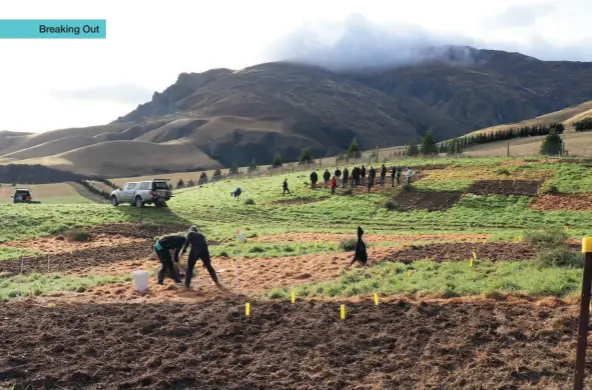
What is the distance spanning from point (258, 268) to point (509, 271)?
7327 millimetres

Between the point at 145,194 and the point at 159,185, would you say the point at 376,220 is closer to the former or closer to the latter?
the point at 159,185

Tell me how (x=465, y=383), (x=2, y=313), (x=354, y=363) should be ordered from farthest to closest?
(x=2, y=313) → (x=354, y=363) → (x=465, y=383)

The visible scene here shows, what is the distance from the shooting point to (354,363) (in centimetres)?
765

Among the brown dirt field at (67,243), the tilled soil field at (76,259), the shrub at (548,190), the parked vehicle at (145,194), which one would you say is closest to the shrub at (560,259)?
the tilled soil field at (76,259)

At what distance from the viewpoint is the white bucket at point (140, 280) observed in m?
12.8

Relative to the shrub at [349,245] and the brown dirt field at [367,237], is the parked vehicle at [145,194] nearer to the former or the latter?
the brown dirt field at [367,237]

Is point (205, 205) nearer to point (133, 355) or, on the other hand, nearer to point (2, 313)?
point (2, 313)

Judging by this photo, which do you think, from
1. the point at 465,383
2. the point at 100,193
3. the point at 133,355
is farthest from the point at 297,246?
the point at 100,193

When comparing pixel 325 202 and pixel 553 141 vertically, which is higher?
pixel 553 141

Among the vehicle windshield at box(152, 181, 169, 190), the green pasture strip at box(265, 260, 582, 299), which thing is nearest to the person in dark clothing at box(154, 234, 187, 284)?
the green pasture strip at box(265, 260, 582, 299)

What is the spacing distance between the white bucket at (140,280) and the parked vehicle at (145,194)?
21.9m

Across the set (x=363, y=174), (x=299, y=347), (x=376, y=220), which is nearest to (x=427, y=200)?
(x=376, y=220)

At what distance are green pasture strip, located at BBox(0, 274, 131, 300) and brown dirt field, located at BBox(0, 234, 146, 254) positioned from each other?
6.16 m

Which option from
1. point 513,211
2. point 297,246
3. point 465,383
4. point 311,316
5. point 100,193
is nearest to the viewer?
point 465,383
